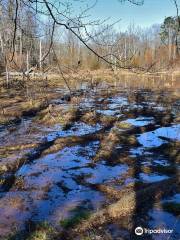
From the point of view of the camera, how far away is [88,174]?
981 cm

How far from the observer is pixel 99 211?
7.29 metres

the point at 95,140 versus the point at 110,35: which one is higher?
the point at 110,35

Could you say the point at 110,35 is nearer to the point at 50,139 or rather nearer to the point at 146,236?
the point at 146,236

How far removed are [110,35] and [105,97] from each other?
21292 mm

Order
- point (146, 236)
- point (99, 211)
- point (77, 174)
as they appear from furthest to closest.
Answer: point (77, 174) → point (99, 211) → point (146, 236)

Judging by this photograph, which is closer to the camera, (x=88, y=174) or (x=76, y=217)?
(x=76, y=217)

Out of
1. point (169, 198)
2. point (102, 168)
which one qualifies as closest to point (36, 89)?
point (102, 168)

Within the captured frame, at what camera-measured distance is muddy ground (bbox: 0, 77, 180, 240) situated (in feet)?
22.6

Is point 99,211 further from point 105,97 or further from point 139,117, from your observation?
point 105,97

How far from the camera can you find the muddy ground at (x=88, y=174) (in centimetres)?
689

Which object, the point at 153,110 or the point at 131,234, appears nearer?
the point at 131,234

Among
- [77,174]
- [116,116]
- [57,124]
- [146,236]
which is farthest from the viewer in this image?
[116,116]

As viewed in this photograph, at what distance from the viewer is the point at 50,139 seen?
535 inches

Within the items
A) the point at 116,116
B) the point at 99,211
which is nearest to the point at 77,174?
the point at 99,211
